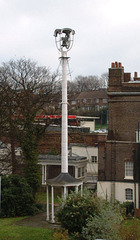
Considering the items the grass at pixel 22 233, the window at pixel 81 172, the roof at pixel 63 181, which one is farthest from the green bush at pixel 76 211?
the window at pixel 81 172

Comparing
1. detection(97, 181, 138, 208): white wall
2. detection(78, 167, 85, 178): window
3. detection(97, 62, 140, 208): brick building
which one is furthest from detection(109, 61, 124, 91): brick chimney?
detection(78, 167, 85, 178): window

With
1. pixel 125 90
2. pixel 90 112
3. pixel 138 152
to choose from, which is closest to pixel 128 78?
pixel 125 90

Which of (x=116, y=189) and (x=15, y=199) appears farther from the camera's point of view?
(x=116, y=189)

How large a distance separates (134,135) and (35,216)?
1227cm

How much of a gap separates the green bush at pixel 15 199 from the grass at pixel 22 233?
9.25ft

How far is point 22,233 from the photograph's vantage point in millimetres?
18844

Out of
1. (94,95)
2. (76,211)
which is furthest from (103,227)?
(94,95)

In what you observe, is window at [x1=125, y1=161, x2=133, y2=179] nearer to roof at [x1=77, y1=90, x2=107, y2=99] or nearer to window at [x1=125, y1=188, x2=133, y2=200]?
window at [x1=125, y1=188, x2=133, y2=200]

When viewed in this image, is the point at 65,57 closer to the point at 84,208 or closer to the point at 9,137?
the point at 84,208

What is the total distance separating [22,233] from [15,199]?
17.3ft

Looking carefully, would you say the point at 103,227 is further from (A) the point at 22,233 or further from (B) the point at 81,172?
(B) the point at 81,172

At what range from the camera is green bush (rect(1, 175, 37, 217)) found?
2373 centimetres

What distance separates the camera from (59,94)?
36844 millimetres

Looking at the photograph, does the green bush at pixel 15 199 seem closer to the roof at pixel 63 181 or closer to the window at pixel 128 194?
the roof at pixel 63 181
